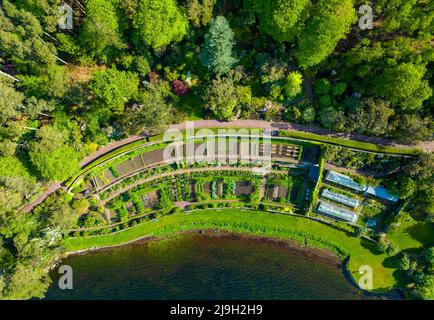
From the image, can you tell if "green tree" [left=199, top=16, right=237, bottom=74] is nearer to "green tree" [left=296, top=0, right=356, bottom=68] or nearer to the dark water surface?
"green tree" [left=296, top=0, right=356, bottom=68]

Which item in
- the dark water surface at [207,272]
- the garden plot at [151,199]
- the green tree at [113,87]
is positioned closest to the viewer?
the green tree at [113,87]

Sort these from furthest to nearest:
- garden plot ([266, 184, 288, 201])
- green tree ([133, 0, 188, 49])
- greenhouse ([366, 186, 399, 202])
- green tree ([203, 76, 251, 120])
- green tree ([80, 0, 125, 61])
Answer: garden plot ([266, 184, 288, 201]) → greenhouse ([366, 186, 399, 202]) → green tree ([203, 76, 251, 120]) → green tree ([80, 0, 125, 61]) → green tree ([133, 0, 188, 49])

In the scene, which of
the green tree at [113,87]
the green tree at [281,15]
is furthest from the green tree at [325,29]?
the green tree at [113,87]

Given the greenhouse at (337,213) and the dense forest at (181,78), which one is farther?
the greenhouse at (337,213)

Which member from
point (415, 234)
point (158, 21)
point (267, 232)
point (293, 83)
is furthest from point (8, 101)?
point (415, 234)

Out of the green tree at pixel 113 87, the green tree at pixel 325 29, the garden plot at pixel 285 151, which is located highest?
the green tree at pixel 325 29

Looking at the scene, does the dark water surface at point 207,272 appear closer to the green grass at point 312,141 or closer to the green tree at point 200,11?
the green grass at point 312,141

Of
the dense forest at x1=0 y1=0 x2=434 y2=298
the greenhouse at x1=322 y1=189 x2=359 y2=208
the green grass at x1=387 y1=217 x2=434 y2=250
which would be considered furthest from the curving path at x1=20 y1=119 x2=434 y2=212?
the green grass at x1=387 y1=217 x2=434 y2=250

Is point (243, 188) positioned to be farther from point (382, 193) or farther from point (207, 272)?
point (382, 193)
